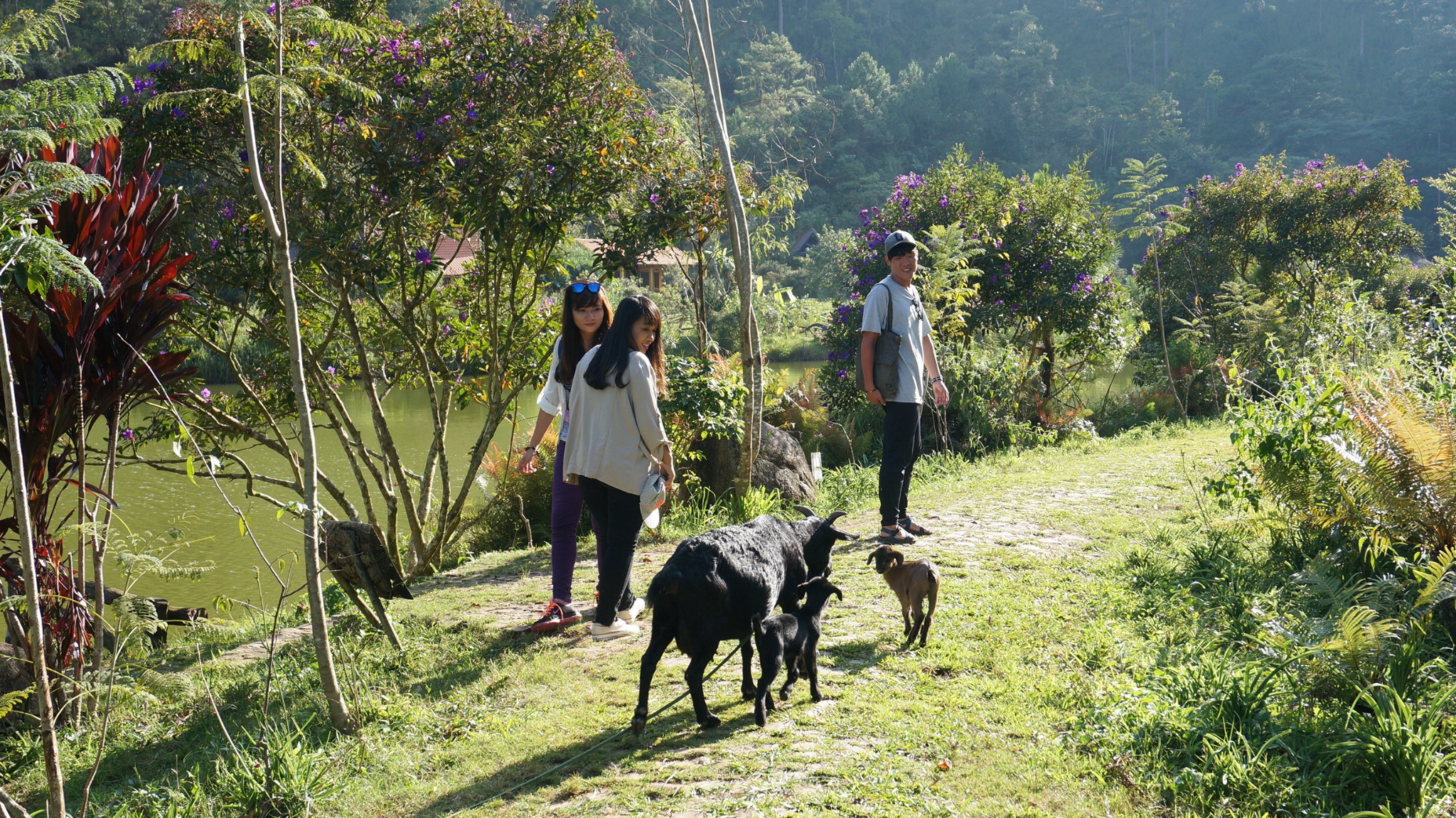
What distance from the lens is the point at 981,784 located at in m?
3.27

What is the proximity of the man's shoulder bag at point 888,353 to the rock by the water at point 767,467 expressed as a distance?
8.92 ft

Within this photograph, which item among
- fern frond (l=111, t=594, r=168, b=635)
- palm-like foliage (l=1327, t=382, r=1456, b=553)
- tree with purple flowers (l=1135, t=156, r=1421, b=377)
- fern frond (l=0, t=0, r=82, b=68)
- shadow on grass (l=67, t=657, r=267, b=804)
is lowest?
shadow on grass (l=67, t=657, r=267, b=804)

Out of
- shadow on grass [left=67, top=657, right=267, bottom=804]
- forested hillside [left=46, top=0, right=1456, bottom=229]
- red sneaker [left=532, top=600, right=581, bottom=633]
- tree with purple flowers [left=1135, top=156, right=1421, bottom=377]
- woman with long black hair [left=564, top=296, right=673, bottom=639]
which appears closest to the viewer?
shadow on grass [left=67, top=657, right=267, bottom=804]

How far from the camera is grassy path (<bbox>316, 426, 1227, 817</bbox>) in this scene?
322cm

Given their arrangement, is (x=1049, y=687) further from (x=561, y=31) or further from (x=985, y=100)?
(x=985, y=100)

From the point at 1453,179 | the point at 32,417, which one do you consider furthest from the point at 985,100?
the point at 32,417

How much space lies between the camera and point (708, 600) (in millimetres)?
3516

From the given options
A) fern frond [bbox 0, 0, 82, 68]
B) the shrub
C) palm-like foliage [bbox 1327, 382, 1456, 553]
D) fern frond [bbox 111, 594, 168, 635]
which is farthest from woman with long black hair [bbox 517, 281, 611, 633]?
the shrub

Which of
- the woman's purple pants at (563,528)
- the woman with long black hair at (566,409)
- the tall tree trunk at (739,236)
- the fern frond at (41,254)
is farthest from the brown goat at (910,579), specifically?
the fern frond at (41,254)

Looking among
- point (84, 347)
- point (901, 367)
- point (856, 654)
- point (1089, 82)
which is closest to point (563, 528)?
point (856, 654)

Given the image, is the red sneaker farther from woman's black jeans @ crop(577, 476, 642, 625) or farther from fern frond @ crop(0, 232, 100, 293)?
fern frond @ crop(0, 232, 100, 293)

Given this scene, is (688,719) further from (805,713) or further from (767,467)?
(767,467)

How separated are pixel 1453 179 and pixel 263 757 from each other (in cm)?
1672

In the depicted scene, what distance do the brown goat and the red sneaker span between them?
61.6 inches
